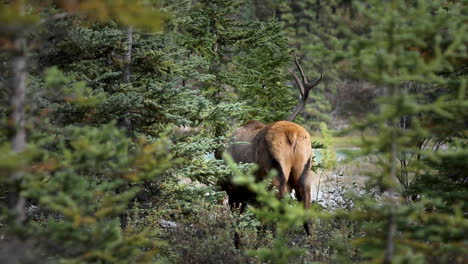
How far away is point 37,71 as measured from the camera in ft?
17.1

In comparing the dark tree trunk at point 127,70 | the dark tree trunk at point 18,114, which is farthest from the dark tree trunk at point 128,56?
the dark tree trunk at point 18,114

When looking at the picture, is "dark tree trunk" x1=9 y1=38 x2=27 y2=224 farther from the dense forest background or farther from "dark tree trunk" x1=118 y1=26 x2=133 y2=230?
"dark tree trunk" x1=118 y1=26 x2=133 y2=230

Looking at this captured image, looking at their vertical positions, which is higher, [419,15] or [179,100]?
[419,15]

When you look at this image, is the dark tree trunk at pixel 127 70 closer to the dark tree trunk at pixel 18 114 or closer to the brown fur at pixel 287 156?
the brown fur at pixel 287 156

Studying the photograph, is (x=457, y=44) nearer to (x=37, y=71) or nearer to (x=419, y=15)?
(x=419, y=15)

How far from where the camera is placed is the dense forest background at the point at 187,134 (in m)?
2.99

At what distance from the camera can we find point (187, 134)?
6.06 metres

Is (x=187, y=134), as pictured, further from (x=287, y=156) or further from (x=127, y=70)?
(x=287, y=156)

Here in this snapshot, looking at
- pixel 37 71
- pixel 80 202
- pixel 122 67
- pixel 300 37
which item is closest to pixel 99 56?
pixel 122 67

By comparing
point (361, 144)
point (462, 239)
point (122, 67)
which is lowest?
point (462, 239)

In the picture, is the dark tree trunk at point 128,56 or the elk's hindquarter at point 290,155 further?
the elk's hindquarter at point 290,155

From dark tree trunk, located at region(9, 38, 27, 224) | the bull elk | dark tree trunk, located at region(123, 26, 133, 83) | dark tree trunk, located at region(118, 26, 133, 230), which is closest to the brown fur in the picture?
the bull elk

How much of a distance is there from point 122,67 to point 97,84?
18.6 inches

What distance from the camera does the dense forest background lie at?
2.99 metres
